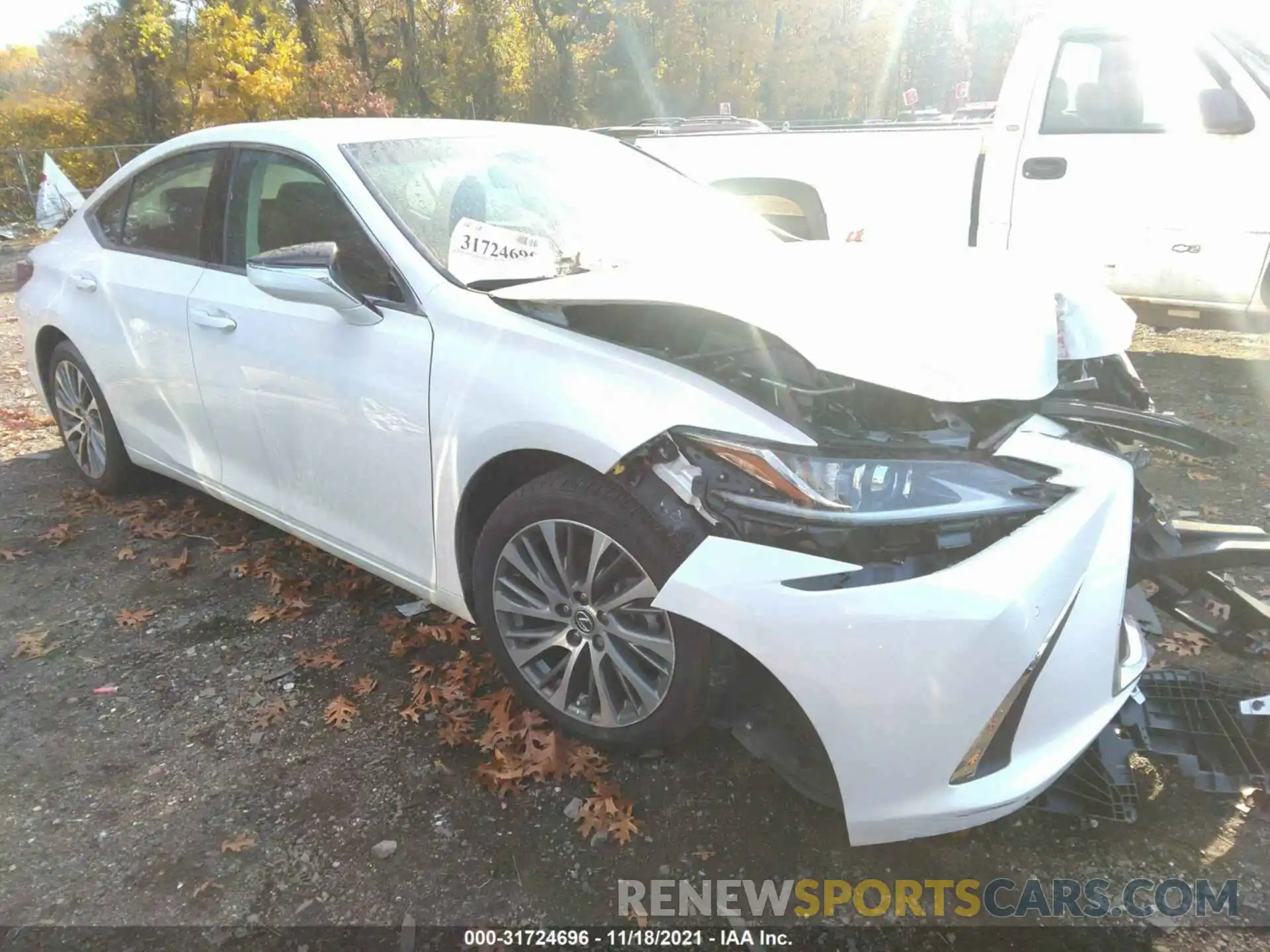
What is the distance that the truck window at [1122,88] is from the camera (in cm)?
535

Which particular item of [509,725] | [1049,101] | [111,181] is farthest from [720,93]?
[509,725]

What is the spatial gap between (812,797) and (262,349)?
226 centimetres

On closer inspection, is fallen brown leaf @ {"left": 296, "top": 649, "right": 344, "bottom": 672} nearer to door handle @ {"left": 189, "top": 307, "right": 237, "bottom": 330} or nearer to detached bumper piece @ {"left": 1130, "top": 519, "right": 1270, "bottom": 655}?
door handle @ {"left": 189, "top": 307, "right": 237, "bottom": 330}

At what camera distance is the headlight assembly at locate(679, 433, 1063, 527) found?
1830 millimetres

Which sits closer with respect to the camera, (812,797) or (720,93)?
(812,797)

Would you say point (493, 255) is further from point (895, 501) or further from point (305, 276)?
point (895, 501)

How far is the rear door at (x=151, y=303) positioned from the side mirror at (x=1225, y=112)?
17.8 feet

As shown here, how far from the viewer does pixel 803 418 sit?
6.54ft

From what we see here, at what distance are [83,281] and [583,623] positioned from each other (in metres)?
3.10

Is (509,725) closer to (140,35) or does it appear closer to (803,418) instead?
(803,418)

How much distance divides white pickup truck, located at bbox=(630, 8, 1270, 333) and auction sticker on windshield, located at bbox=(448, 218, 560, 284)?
11.1 ft

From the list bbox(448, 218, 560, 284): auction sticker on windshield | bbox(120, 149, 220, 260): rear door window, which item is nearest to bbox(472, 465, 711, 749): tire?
bbox(448, 218, 560, 284): auction sticker on windshield

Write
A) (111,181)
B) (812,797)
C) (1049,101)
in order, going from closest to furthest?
(812,797), (111,181), (1049,101)

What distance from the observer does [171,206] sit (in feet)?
11.7
